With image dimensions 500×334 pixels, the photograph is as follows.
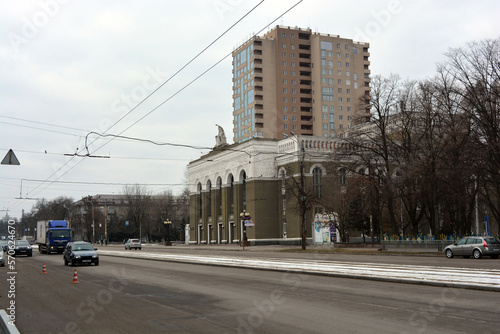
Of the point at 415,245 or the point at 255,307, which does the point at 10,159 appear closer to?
the point at 255,307

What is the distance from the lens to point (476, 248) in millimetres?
32312

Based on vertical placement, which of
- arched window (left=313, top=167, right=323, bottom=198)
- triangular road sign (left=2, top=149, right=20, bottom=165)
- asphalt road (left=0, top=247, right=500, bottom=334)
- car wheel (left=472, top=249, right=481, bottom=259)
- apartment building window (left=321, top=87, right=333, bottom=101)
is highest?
apartment building window (left=321, top=87, right=333, bottom=101)

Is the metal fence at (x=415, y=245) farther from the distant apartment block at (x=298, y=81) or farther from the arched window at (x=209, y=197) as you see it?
the distant apartment block at (x=298, y=81)

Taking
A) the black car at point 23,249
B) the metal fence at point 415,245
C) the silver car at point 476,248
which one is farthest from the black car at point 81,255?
the metal fence at point 415,245

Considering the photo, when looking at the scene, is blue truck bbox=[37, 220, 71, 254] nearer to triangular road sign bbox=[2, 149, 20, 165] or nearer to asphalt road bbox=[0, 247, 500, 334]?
triangular road sign bbox=[2, 149, 20, 165]

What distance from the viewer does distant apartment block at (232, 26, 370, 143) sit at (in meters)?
117

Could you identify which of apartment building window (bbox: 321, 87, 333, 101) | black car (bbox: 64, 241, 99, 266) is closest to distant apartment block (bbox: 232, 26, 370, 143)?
apartment building window (bbox: 321, 87, 333, 101)

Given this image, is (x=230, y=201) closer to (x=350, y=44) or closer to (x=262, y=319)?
(x=350, y=44)

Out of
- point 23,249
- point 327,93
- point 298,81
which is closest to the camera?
point 23,249

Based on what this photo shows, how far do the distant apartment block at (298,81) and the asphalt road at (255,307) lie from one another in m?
100

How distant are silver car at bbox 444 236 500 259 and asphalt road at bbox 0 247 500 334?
17092 millimetres

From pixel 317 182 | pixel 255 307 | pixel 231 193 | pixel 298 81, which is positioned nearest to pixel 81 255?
pixel 255 307

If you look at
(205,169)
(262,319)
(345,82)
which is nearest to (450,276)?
(262,319)

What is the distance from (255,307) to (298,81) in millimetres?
111424
